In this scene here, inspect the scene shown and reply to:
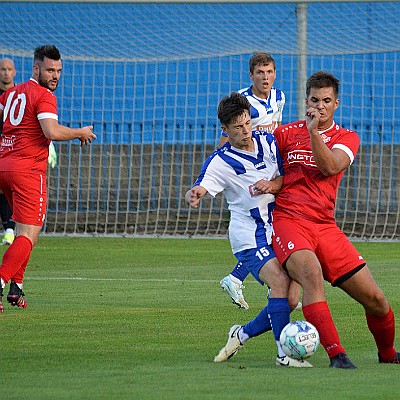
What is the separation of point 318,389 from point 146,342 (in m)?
2.13

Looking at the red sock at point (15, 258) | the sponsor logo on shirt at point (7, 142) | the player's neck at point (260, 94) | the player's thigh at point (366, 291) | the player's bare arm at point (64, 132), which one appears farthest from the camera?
the player's neck at point (260, 94)

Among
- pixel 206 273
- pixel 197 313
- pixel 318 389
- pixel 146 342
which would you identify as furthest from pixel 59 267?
pixel 318 389

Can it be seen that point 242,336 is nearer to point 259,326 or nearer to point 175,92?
point 259,326

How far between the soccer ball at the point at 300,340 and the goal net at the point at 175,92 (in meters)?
12.7

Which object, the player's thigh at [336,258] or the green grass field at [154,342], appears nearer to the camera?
the green grass field at [154,342]

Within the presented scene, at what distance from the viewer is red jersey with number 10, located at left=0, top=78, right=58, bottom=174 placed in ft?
30.9

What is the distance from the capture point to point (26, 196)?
943 centimetres

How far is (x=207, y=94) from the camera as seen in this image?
20500 millimetres

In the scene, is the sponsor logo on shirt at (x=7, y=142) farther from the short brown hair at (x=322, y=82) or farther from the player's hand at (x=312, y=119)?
the player's hand at (x=312, y=119)

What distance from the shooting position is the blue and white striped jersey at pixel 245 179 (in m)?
7.05

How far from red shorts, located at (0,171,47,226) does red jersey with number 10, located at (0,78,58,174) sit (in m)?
0.06

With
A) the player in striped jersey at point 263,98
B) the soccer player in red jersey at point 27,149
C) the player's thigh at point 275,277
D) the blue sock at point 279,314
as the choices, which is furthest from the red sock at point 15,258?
the blue sock at point 279,314

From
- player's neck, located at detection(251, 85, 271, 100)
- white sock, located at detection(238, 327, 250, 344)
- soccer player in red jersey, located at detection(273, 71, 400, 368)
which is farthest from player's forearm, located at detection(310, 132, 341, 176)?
player's neck, located at detection(251, 85, 271, 100)

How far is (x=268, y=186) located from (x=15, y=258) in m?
3.02
